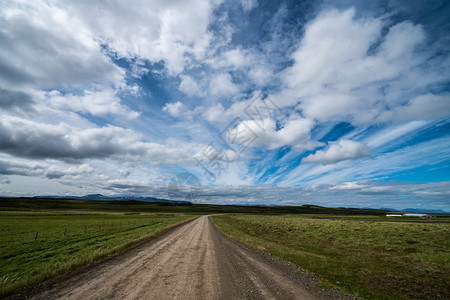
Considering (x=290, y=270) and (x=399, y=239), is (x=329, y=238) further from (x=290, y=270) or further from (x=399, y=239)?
(x=290, y=270)

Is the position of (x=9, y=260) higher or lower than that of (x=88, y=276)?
lower

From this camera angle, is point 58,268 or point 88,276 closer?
point 88,276

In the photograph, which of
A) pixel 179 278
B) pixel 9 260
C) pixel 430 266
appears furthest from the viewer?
pixel 9 260

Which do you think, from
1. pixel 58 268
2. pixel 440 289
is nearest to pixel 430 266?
pixel 440 289

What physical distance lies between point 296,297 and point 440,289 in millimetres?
8500

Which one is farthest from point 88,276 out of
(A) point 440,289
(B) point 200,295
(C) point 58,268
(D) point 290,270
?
(A) point 440,289

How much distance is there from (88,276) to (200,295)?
20.8ft

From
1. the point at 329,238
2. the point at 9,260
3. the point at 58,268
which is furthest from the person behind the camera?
the point at 329,238

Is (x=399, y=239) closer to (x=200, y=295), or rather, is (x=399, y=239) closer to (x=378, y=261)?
(x=378, y=261)

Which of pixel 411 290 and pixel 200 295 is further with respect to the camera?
pixel 411 290

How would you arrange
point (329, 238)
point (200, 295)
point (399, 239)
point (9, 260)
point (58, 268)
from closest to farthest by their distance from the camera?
point (200, 295)
point (58, 268)
point (9, 260)
point (399, 239)
point (329, 238)

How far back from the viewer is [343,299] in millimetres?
7535

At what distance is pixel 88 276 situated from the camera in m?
9.56

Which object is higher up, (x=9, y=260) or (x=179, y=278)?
(x=179, y=278)
